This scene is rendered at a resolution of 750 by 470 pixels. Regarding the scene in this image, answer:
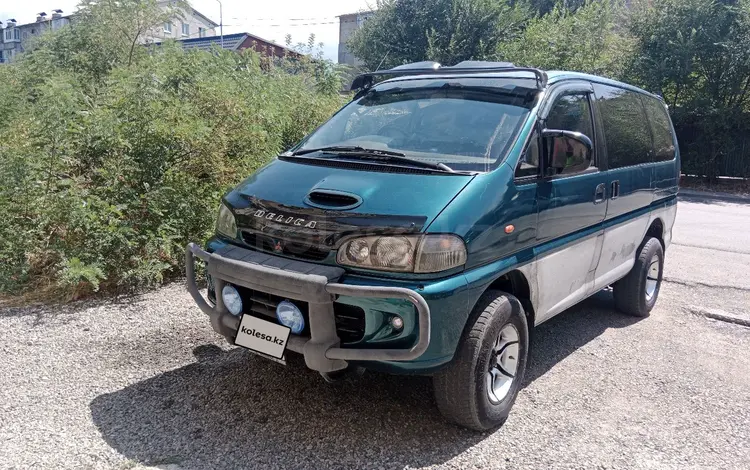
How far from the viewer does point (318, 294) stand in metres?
2.83

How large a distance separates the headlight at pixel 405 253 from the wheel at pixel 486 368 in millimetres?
392

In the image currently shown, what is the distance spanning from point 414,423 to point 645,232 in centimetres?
314

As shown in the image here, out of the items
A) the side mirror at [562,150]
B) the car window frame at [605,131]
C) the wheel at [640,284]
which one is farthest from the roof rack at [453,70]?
the wheel at [640,284]

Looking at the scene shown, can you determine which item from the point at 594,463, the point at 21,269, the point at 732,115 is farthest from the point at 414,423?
the point at 732,115

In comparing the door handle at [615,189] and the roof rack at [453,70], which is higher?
the roof rack at [453,70]

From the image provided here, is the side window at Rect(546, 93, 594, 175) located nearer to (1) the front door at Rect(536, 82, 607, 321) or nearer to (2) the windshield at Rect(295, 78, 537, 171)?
(1) the front door at Rect(536, 82, 607, 321)

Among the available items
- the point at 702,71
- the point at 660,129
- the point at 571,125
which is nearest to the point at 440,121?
the point at 571,125

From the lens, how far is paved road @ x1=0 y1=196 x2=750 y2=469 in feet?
10.0

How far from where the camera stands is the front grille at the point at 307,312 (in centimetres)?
294

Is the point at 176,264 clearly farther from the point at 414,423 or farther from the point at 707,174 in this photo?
the point at 707,174

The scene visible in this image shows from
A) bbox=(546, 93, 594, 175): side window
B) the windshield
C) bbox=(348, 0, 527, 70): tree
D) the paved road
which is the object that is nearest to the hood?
the windshield

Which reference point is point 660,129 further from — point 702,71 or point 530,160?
point 702,71

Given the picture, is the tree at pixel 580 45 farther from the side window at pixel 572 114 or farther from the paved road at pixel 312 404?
the paved road at pixel 312 404

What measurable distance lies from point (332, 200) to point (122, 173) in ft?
11.3
